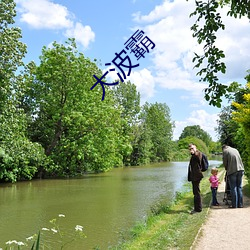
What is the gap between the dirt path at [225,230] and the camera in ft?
20.7

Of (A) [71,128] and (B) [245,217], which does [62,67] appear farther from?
(B) [245,217]

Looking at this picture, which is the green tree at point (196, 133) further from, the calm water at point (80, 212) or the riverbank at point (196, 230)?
the riverbank at point (196, 230)

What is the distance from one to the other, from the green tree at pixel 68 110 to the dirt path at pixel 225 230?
59.4 ft

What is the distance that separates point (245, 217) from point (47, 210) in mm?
7208

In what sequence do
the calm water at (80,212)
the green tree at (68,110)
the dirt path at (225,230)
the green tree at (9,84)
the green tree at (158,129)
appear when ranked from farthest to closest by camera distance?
1. the green tree at (158,129)
2. the green tree at (68,110)
3. the green tree at (9,84)
4. the calm water at (80,212)
5. the dirt path at (225,230)

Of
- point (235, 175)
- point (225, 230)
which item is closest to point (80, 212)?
point (235, 175)

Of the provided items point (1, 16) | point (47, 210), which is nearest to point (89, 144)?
point (1, 16)

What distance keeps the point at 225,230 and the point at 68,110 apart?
20.5m

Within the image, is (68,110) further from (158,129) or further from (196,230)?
(158,129)

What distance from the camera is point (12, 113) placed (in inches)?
792

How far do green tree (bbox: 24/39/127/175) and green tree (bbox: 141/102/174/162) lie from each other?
39112mm

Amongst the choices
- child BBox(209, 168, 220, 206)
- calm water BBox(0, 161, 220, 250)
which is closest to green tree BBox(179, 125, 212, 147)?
calm water BBox(0, 161, 220, 250)

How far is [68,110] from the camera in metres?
26.5

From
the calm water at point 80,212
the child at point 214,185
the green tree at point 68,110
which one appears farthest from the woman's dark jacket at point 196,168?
the green tree at point 68,110
